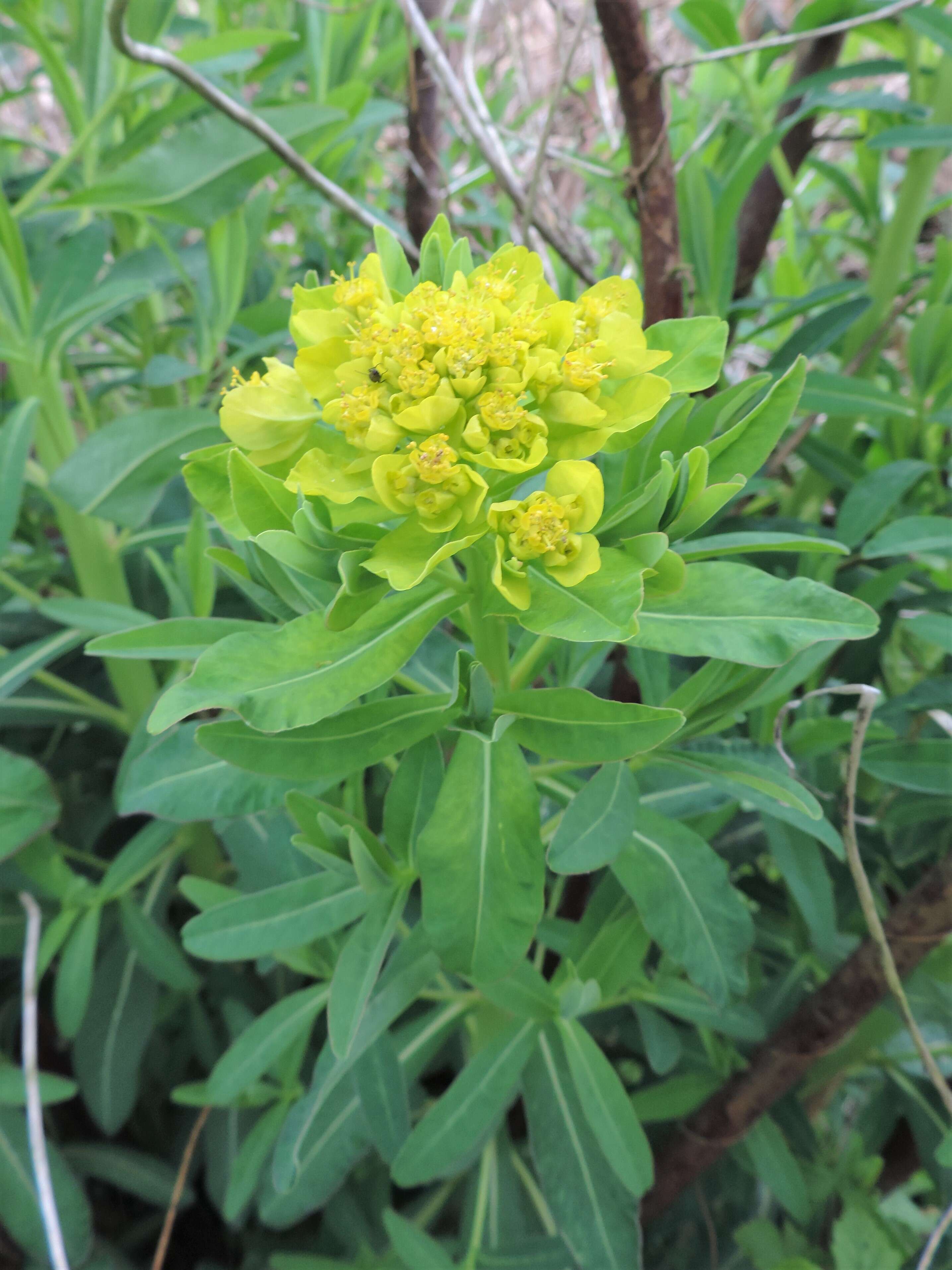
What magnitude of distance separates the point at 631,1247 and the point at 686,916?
306mm

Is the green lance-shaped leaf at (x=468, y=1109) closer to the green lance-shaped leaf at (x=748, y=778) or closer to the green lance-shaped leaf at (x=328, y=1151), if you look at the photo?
the green lance-shaped leaf at (x=328, y=1151)

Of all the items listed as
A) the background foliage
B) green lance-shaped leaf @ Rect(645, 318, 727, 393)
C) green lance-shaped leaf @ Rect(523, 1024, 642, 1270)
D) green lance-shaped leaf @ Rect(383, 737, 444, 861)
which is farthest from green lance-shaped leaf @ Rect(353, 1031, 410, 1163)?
green lance-shaped leaf @ Rect(645, 318, 727, 393)

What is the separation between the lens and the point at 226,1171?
3.40 feet

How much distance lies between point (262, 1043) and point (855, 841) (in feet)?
1.81

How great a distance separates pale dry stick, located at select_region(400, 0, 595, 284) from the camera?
876 mm

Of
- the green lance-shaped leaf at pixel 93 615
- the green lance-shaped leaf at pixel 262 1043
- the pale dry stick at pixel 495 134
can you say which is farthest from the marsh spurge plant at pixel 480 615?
the pale dry stick at pixel 495 134

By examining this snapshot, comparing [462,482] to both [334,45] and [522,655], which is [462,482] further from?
[334,45]

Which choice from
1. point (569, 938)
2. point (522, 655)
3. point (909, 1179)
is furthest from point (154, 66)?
point (909, 1179)

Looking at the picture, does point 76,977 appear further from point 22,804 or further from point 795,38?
point 795,38

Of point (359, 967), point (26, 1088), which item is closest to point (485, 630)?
point (359, 967)

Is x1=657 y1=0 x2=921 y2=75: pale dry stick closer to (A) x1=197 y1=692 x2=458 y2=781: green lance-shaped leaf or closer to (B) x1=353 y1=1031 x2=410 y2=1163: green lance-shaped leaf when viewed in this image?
(A) x1=197 y1=692 x2=458 y2=781: green lance-shaped leaf

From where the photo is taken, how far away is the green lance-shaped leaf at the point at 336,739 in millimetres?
510

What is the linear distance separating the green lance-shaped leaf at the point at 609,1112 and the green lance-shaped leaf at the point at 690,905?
0.43 feet

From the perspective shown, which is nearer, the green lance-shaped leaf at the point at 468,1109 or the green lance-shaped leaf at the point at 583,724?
the green lance-shaped leaf at the point at 583,724
